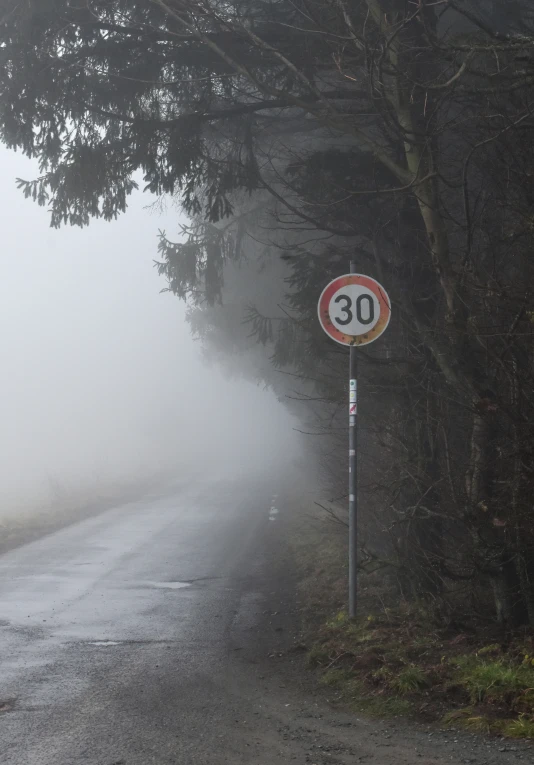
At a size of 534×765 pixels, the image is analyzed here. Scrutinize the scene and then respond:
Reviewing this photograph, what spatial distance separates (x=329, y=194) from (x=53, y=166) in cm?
349

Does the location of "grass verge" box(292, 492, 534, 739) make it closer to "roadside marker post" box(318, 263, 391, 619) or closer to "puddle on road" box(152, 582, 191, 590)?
"roadside marker post" box(318, 263, 391, 619)

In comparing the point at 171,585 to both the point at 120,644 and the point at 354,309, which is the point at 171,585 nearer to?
the point at 120,644

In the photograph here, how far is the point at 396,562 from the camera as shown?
341 inches

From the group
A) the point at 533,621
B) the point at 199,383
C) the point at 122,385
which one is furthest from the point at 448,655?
the point at 199,383

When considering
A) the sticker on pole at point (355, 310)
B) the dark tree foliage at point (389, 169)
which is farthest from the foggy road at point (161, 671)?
the sticker on pole at point (355, 310)

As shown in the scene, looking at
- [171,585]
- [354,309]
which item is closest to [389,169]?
[354,309]

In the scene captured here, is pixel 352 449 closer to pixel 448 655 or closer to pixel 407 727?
pixel 448 655

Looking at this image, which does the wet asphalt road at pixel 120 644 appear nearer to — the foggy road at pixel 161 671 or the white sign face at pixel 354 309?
the foggy road at pixel 161 671

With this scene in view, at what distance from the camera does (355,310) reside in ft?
27.3

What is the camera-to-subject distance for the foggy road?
510 centimetres

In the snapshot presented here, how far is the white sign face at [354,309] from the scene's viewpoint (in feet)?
27.2

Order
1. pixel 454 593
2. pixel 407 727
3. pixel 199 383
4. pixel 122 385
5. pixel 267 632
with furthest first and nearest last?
pixel 199 383, pixel 122 385, pixel 267 632, pixel 454 593, pixel 407 727

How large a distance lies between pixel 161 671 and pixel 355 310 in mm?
3684

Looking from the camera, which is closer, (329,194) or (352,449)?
(352,449)
